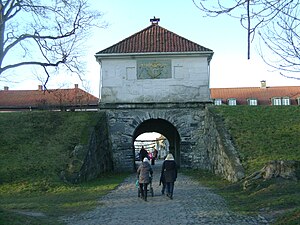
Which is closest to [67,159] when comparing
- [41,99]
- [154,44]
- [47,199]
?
[47,199]

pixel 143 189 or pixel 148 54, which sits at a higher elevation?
pixel 148 54

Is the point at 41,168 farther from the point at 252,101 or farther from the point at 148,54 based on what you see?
the point at 252,101

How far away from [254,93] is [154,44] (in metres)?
40.9

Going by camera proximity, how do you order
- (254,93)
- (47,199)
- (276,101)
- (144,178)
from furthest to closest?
(254,93), (276,101), (47,199), (144,178)

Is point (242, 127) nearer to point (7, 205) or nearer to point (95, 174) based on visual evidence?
point (95, 174)

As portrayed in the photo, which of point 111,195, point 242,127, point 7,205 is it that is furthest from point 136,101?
point 7,205

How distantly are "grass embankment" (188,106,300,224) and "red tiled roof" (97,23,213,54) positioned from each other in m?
4.43

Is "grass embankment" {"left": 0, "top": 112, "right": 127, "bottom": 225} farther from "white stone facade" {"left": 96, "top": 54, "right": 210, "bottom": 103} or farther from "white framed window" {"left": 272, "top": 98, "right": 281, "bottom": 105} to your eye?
"white framed window" {"left": 272, "top": 98, "right": 281, "bottom": 105}

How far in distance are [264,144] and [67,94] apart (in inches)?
1395

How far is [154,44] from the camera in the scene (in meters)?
26.9

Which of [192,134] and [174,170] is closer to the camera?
[174,170]

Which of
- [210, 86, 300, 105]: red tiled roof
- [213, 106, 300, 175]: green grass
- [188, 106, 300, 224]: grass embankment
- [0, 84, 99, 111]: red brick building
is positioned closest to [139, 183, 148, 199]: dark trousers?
[188, 106, 300, 224]: grass embankment

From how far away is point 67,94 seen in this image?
51844 mm

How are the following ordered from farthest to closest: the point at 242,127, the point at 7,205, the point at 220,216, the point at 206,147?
the point at 206,147 → the point at 242,127 → the point at 7,205 → the point at 220,216
